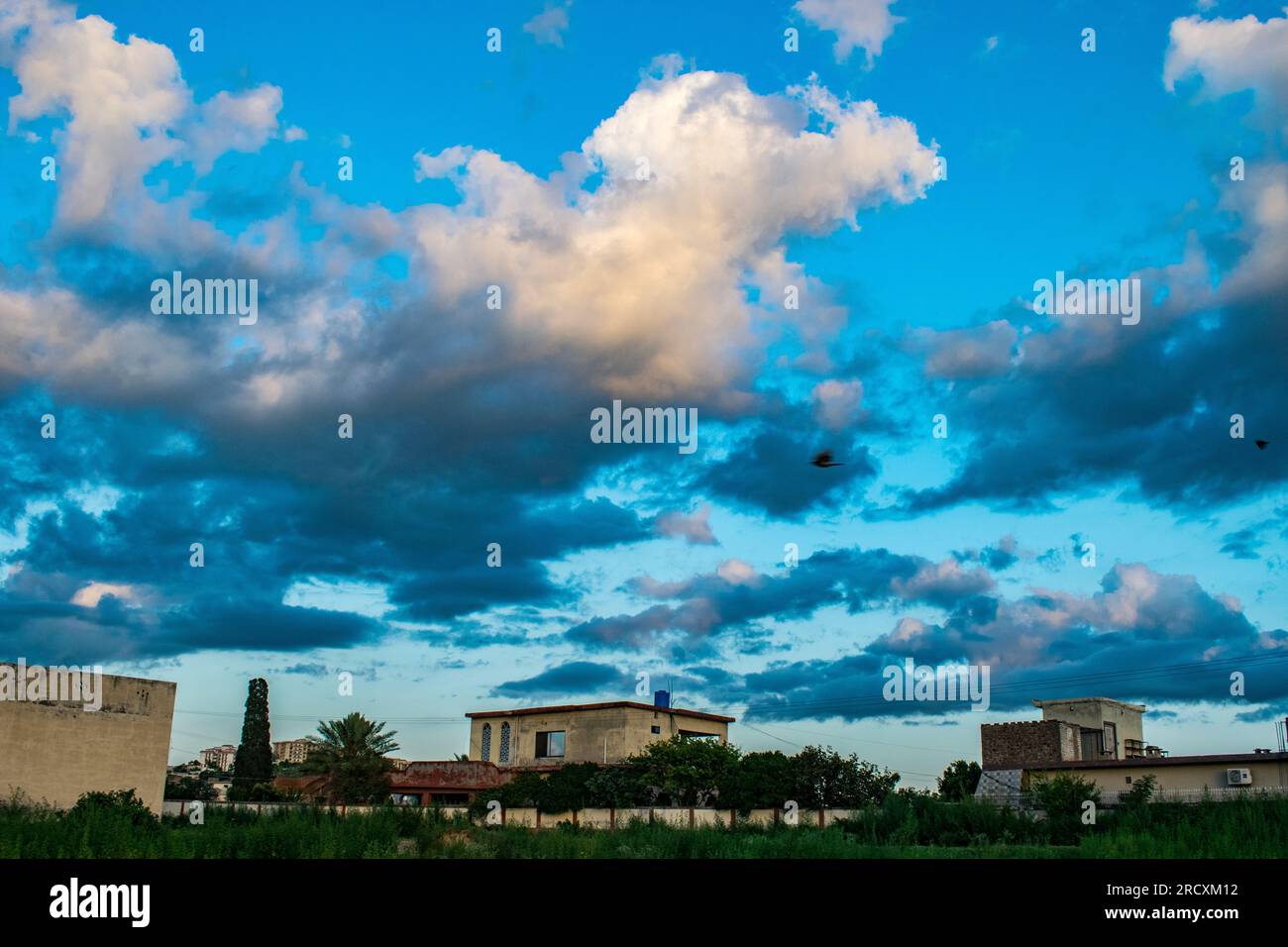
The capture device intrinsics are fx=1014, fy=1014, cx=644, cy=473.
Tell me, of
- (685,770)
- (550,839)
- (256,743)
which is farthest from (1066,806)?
(256,743)

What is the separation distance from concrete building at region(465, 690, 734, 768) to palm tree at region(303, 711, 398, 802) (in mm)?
7544

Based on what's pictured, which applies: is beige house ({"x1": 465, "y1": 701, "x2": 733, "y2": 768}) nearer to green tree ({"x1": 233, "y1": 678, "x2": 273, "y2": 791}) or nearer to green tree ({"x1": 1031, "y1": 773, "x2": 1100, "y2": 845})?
green tree ({"x1": 233, "y1": 678, "x2": 273, "y2": 791})

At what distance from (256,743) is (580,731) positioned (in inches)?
856

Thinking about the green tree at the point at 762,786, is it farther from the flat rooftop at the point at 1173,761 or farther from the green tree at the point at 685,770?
the flat rooftop at the point at 1173,761

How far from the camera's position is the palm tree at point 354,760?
5306 centimetres

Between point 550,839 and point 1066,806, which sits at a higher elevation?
point 550,839

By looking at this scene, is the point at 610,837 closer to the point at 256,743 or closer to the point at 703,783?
the point at 703,783

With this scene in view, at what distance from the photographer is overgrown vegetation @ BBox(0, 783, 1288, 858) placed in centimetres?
1989

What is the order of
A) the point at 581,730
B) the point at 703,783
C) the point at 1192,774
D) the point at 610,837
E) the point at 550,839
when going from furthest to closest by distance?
the point at 581,730 < the point at 703,783 < the point at 1192,774 < the point at 610,837 < the point at 550,839

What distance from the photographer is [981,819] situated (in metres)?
30.0

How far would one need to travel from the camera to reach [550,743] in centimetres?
6100

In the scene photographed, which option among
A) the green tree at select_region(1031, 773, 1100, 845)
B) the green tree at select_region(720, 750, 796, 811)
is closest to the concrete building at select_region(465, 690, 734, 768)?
the green tree at select_region(720, 750, 796, 811)
